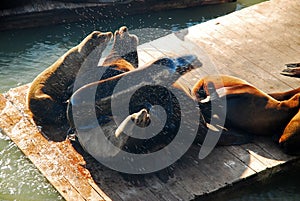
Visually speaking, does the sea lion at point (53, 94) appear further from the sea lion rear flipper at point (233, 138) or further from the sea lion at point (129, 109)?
the sea lion rear flipper at point (233, 138)

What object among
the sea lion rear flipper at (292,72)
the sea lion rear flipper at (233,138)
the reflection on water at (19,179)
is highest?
the sea lion rear flipper at (292,72)

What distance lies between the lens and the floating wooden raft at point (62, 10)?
33.0 feet

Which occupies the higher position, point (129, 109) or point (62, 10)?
point (129, 109)

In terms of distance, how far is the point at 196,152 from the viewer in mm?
6664

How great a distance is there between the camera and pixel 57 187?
616 cm

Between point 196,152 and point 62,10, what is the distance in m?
4.65

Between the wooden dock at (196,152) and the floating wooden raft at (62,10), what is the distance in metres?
1.82

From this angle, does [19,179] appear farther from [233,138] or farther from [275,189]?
[275,189]

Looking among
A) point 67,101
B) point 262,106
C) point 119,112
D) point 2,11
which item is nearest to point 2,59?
point 2,11

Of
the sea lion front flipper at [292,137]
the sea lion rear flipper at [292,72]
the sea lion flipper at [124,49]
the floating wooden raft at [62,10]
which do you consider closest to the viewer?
the sea lion front flipper at [292,137]

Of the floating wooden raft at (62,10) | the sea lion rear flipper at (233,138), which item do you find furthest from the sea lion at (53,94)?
the floating wooden raft at (62,10)

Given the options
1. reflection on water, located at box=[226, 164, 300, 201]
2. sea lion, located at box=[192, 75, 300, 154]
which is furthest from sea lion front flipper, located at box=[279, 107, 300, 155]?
reflection on water, located at box=[226, 164, 300, 201]

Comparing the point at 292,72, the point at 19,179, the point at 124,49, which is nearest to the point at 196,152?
the point at 124,49

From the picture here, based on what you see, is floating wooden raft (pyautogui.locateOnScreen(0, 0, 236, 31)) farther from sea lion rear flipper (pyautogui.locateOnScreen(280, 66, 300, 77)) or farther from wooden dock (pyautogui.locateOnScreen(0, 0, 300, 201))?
sea lion rear flipper (pyautogui.locateOnScreen(280, 66, 300, 77))
